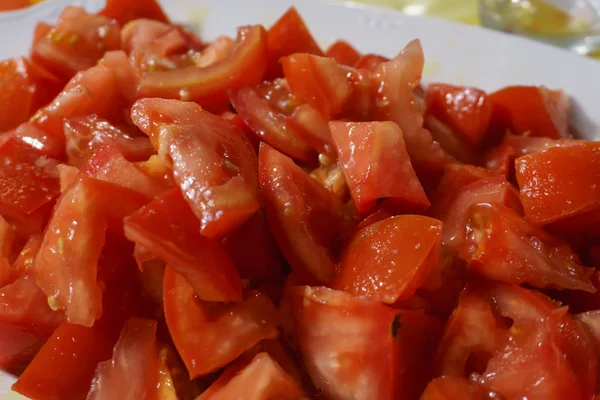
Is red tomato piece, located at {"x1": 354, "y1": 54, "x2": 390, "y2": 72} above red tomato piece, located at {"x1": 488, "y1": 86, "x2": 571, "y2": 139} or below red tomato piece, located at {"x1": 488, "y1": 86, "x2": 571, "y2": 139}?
above

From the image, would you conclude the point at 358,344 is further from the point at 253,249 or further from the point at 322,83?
the point at 322,83

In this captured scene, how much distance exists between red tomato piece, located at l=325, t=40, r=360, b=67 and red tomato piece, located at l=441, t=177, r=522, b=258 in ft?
1.96

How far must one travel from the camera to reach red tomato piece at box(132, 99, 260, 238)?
3.02 ft

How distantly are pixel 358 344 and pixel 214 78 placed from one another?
70cm

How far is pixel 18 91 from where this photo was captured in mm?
1496

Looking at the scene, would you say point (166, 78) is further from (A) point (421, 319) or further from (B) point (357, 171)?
(A) point (421, 319)

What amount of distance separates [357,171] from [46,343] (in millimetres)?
643

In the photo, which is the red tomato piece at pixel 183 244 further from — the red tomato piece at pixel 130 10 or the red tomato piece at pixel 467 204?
the red tomato piece at pixel 130 10

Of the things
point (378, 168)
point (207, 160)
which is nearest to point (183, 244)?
point (207, 160)

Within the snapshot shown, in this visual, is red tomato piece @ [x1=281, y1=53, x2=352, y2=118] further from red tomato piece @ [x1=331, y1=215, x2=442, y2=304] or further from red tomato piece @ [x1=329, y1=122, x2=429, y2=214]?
red tomato piece @ [x1=331, y1=215, x2=442, y2=304]

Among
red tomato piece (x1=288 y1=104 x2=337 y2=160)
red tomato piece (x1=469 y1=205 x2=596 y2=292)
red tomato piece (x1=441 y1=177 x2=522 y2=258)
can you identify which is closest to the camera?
red tomato piece (x1=469 y1=205 x2=596 y2=292)

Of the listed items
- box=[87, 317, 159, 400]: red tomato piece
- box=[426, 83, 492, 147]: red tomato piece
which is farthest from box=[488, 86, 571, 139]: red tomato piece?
box=[87, 317, 159, 400]: red tomato piece

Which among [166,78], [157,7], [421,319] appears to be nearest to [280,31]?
[166,78]

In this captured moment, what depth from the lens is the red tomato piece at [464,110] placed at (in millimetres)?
1398
